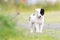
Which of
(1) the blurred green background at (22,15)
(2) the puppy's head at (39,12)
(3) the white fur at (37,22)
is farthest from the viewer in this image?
(3) the white fur at (37,22)

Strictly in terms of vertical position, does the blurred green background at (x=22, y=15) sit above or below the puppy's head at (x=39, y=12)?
below

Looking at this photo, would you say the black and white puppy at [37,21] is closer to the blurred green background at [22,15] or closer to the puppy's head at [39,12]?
the puppy's head at [39,12]

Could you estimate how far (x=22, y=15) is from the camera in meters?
5.90

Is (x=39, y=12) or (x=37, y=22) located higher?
(x=39, y=12)

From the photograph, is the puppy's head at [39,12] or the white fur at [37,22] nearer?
the puppy's head at [39,12]

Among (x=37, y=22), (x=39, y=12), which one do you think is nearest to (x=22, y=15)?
(x=37, y=22)

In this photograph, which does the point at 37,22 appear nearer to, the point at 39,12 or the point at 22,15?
the point at 39,12

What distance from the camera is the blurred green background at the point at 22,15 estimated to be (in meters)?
4.68

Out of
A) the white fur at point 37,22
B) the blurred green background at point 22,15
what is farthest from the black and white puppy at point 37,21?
the blurred green background at point 22,15

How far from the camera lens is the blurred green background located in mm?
4676

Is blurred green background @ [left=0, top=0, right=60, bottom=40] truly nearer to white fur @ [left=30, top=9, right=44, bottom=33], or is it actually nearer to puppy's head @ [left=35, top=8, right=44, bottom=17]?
white fur @ [left=30, top=9, right=44, bottom=33]

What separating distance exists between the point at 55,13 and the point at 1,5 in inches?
52.7

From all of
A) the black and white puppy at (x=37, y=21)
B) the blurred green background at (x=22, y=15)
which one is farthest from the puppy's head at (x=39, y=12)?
the blurred green background at (x=22, y=15)

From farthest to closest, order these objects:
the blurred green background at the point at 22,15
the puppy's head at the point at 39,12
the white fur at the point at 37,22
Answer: the white fur at the point at 37,22 < the puppy's head at the point at 39,12 < the blurred green background at the point at 22,15
